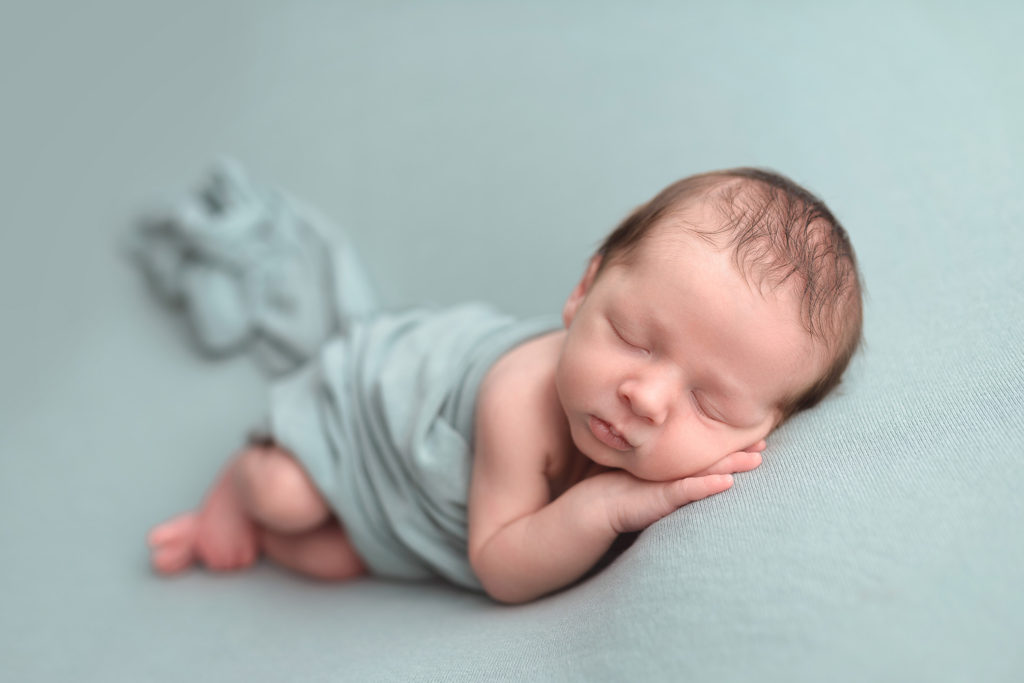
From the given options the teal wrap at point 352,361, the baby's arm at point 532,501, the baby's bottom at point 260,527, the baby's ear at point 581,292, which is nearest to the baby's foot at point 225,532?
the baby's bottom at point 260,527

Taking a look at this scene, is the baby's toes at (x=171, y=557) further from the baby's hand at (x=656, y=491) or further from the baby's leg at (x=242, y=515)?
the baby's hand at (x=656, y=491)

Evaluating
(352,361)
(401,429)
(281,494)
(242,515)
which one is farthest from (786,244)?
(242,515)

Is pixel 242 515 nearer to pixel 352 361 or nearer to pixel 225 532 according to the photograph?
pixel 225 532

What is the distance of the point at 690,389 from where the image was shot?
89 cm

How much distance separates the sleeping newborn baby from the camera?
86 cm

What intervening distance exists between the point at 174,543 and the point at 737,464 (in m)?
0.93

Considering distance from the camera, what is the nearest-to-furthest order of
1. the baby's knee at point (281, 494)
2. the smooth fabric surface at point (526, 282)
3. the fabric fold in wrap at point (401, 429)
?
the smooth fabric surface at point (526, 282) < the fabric fold in wrap at point (401, 429) < the baby's knee at point (281, 494)

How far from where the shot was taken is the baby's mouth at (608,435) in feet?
2.95

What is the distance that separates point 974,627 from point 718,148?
101 centimetres

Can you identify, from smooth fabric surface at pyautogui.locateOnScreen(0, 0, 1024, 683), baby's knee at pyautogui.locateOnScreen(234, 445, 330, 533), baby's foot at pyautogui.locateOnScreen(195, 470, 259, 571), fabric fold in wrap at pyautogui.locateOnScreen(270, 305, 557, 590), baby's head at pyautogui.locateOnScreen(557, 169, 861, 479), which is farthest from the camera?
baby's foot at pyautogui.locateOnScreen(195, 470, 259, 571)

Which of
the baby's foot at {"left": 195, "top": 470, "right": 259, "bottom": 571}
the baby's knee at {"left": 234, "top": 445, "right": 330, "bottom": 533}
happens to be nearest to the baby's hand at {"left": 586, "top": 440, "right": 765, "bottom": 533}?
the baby's knee at {"left": 234, "top": 445, "right": 330, "bottom": 533}

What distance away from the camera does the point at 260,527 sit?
1.39 meters

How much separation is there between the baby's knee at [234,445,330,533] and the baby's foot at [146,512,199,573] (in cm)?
16

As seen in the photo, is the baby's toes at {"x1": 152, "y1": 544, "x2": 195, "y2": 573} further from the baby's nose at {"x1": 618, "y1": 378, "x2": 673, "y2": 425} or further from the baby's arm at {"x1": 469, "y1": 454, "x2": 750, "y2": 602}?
the baby's nose at {"x1": 618, "y1": 378, "x2": 673, "y2": 425}
